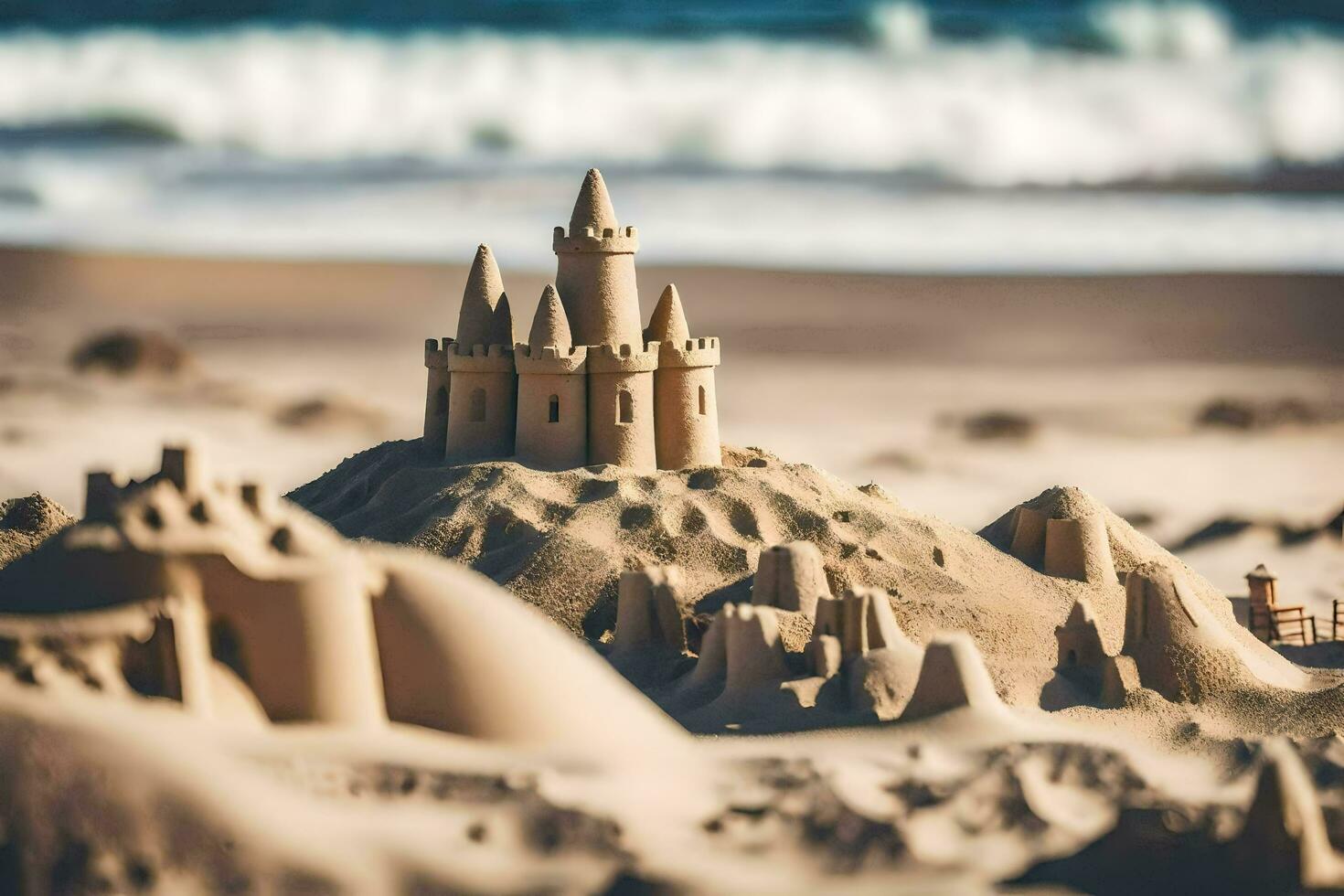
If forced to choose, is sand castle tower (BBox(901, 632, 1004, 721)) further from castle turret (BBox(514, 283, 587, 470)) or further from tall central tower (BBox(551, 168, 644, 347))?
tall central tower (BBox(551, 168, 644, 347))

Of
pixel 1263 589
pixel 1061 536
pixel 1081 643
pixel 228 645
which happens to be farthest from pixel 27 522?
pixel 1263 589

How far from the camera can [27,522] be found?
21.4 meters

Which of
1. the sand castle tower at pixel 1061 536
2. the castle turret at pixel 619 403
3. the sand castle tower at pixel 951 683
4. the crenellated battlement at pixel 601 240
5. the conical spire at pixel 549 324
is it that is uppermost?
the crenellated battlement at pixel 601 240

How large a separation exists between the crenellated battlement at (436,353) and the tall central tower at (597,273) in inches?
61.2

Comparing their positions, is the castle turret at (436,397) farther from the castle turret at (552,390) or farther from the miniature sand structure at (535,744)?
the miniature sand structure at (535,744)

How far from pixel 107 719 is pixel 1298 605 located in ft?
49.1

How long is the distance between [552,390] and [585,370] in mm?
387

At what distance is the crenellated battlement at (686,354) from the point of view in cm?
2216

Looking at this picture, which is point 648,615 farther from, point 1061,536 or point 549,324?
point 1061,536

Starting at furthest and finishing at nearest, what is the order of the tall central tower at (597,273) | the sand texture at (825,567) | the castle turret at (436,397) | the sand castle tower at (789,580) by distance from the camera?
the castle turret at (436,397)
the tall central tower at (597,273)
the sand castle tower at (789,580)
the sand texture at (825,567)

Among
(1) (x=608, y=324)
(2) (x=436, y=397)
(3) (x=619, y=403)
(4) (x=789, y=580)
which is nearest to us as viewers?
(4) (x=789, y=580)

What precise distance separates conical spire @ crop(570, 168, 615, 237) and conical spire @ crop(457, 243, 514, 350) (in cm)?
103

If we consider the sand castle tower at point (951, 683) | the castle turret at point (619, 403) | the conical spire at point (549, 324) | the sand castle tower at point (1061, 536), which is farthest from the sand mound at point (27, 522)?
the sand castle tower at point (1061, 536)

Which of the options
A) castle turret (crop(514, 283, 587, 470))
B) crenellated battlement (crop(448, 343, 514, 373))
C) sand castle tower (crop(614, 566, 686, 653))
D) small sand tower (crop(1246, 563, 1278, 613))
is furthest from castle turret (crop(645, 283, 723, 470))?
small sand tower (crop(1246, 563, 1278, 613))
